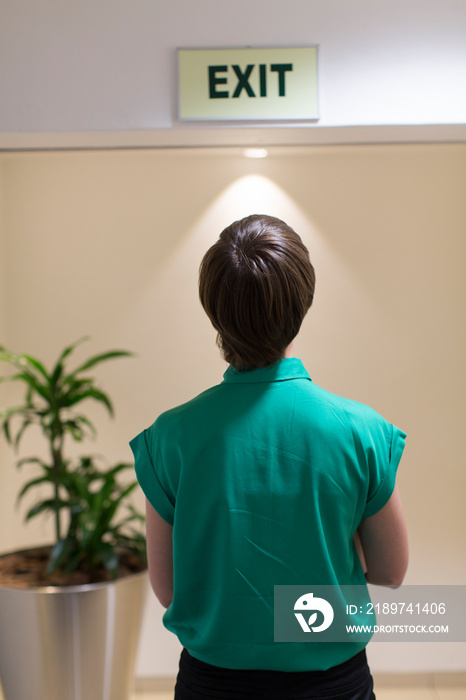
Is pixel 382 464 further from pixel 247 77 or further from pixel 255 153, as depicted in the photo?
pixel 255 153

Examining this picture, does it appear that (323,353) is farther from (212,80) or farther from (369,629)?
(369,629)

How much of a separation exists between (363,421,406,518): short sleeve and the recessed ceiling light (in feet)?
6.47

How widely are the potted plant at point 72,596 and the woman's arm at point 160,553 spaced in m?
1.14

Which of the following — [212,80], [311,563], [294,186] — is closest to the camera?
[311,563]

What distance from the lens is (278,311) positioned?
1.03m

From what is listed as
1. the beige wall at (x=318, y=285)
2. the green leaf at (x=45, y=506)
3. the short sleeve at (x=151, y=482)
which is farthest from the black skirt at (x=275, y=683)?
the beige wall at (x=318, y=285)

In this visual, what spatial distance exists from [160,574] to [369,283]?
6.60 feet

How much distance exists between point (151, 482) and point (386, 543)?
1.42ft

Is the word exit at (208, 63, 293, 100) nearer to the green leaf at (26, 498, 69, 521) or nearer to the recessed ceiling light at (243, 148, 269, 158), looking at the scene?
the recessed ceiling light at (243, 148, 269, 158)

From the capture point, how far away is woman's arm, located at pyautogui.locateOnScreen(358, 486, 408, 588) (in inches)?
43.8

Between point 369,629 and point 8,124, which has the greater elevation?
point 8,124

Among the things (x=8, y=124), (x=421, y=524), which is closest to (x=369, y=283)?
(x=421, y=524)

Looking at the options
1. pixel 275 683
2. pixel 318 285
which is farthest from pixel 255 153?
pixel 275 683

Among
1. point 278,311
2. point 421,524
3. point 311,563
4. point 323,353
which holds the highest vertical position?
point 278,311
